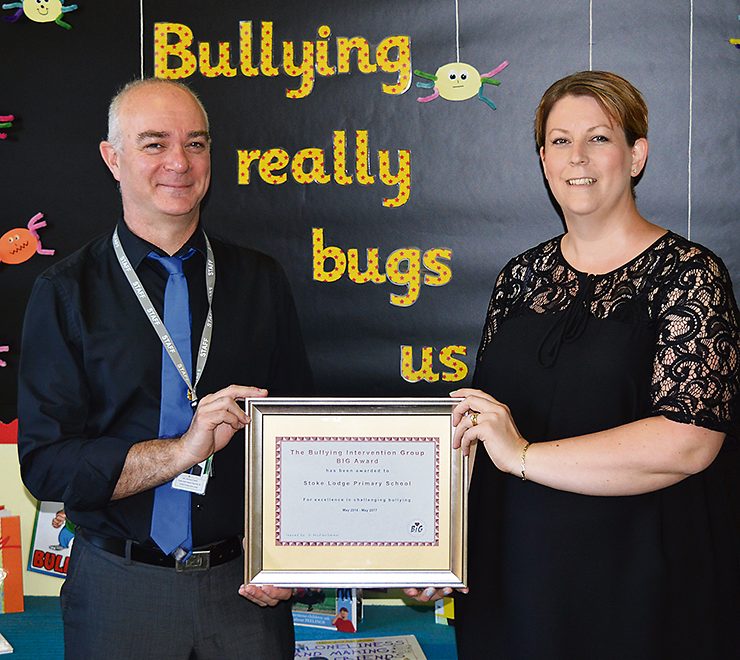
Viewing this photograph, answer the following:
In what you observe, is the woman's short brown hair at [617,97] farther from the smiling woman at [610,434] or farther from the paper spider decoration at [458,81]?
the paper spider decoration at [458,81]

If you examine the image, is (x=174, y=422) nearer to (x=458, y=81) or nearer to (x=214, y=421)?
(x=214, y=421)

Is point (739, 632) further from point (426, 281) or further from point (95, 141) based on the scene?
point (95, 141)

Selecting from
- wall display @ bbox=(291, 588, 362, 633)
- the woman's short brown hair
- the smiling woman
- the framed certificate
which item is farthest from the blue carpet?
the woman's short brown hair

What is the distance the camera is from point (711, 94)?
2834mm

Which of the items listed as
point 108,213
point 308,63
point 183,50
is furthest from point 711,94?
point 108,213

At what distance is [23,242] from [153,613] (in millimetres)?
1623

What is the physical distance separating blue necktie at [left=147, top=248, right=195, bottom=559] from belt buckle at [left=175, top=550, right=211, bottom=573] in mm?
16

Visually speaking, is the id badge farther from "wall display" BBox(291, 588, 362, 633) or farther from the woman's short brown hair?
→ the woman's short brown hair

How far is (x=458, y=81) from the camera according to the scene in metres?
2.92

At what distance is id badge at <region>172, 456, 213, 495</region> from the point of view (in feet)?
6.82

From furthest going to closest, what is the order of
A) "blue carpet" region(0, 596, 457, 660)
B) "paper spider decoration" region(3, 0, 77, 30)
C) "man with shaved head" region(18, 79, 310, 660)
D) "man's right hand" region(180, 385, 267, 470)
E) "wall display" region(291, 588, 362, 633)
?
"paper spider decoration" region(3, 0, 77, 30)
"wall display" region(291, 588, 362, 633)
"blue carpet" region(0, 596, 457, 660)
"man with shaved head" region(18, 79, 310, 660)
"man's right hand" region(180, 385, 267, 470)

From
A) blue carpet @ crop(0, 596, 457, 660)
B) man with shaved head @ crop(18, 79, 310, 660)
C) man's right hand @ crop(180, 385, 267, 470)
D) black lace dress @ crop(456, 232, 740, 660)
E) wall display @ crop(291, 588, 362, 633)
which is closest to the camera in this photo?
black lace dress @ crop(456, 232, 740, 660)

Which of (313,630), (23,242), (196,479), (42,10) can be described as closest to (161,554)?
(196,479)

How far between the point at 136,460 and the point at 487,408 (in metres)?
0.86
